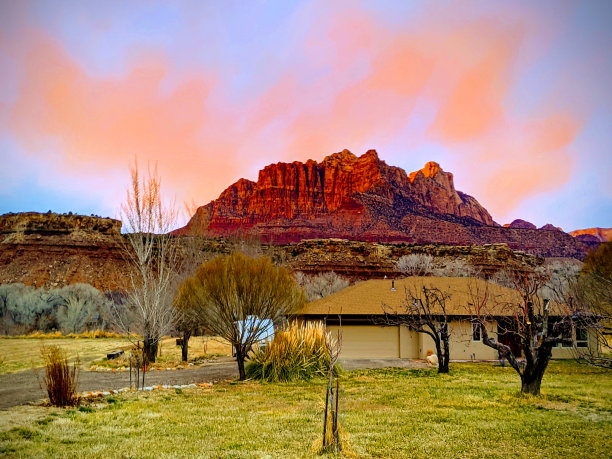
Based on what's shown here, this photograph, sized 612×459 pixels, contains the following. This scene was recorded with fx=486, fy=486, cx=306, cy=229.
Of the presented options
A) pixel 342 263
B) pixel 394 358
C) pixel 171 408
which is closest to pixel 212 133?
pixel 394 358

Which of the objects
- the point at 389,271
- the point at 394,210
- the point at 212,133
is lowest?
the point at 389,271

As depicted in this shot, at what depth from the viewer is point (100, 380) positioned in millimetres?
17641

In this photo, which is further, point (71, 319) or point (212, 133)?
point (71, 319)

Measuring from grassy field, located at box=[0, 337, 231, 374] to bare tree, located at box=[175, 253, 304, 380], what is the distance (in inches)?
82.0

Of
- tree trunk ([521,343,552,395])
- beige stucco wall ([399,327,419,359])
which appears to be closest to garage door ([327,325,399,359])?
beige stucco wall ([399,327,419,359])

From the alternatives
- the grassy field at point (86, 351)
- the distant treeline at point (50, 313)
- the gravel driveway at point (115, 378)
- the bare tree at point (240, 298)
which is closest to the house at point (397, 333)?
the gravel driveway at point (115, 378)

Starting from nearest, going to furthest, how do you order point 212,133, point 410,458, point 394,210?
1. point 410,458
2. point 212,133
3. point 394,210

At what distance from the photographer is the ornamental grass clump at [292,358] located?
17.3 m

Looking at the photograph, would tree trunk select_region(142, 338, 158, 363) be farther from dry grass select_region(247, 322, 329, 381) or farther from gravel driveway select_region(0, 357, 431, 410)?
dry grass select_region(247, 322, 329, 381)

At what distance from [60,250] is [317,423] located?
64.1m

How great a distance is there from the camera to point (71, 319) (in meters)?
39.2

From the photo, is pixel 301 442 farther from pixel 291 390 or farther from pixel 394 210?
pixel 394 210

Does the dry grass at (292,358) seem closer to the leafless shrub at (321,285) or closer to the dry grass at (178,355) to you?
the dry grass at (178,355)

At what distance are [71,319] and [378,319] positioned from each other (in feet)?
86.3
